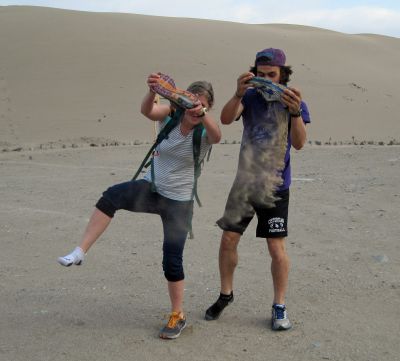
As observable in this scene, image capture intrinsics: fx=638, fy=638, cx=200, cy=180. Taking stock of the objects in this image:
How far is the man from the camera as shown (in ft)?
13.2

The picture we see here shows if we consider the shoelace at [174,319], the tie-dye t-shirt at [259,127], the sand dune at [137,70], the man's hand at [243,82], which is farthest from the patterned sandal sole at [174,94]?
the sand dune at [137,70]

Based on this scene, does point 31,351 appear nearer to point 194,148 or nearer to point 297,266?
point 194,148

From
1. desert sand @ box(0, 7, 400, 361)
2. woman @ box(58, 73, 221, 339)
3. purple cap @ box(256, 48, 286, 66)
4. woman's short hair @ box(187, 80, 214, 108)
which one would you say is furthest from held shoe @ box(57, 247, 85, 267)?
purple cap @ box(256, 48, 286, 66)

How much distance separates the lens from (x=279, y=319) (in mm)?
4211

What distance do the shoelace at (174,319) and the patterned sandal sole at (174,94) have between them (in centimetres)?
134

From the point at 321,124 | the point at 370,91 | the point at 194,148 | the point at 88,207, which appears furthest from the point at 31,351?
the point at 370,91

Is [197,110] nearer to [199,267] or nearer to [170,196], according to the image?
[170,196]

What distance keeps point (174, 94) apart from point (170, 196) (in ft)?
2.21

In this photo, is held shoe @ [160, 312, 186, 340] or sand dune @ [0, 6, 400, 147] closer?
held shoe @ [160, 312, 186, 340]

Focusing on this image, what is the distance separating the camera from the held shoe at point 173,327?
4055 mm

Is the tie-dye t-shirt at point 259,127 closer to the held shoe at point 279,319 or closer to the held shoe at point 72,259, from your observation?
the held shoe at point 279,319

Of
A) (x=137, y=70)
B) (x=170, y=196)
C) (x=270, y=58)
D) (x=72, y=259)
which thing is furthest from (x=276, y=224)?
(x=137, y=70)

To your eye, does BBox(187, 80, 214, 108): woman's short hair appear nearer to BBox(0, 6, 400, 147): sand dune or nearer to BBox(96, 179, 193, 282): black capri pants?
BBox(96, 179, 193, 282): black capri pants

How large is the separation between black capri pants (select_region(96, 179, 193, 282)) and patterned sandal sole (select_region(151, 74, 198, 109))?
0.62 meters
